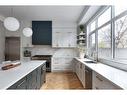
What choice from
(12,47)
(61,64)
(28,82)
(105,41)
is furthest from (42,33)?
(28,82)

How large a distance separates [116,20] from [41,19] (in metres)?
4.53

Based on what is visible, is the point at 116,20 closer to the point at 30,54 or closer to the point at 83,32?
Result: the point at 83,32

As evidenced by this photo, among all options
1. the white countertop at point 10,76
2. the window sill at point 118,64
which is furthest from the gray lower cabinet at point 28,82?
the window sill at point 118,64

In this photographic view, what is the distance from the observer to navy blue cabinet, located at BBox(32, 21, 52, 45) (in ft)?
25.0

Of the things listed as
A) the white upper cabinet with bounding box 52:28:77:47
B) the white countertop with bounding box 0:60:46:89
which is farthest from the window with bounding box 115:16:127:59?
the white upper cabinet with bounding box 52:28:77:47

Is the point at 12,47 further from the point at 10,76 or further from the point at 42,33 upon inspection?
the point at 10,76

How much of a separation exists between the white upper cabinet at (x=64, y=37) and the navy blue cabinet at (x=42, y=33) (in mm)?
252

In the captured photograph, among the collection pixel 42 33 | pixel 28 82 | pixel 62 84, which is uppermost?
pixel 42 33

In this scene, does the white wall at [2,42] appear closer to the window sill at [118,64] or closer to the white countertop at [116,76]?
the window sill at [118,64]

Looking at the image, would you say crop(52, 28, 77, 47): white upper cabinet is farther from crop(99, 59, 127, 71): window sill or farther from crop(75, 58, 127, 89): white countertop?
crop(75, 58, 127, 89): white countertop

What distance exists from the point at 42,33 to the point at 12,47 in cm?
169

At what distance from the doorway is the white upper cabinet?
1.84 meters

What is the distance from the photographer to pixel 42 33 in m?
7.64

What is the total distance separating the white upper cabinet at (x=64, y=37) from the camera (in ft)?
25.1
